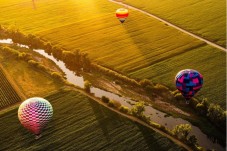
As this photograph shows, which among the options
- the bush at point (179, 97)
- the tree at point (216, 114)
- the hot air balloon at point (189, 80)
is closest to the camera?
the hot air balloon at point (189, 80)

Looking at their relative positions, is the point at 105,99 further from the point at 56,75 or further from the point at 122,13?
the point at 122,13

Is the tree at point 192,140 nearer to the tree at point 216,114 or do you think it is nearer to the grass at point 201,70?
the tree at point 216,114

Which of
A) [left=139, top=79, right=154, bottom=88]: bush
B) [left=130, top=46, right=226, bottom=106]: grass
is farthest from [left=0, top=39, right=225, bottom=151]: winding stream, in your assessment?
[left=130, top=46, right=226, bottom=106]: grass

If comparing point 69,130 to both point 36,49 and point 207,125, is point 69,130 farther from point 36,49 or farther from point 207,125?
point 36,49

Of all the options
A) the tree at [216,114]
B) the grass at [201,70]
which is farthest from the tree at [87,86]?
the tree at [216,114]

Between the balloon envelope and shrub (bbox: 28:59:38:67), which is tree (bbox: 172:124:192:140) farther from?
shrub (bbox: 28:59:38:67)

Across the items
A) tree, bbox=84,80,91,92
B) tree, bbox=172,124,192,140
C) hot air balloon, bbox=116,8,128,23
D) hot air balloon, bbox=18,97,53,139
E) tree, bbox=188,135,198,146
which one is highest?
hot air balloon, bbox=116,8,128,23
